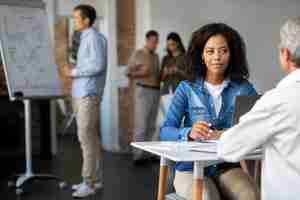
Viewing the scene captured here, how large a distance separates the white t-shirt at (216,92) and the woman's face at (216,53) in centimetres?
7

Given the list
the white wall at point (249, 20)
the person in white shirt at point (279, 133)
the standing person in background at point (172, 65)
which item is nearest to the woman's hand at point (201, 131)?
the person in white shirt at point (279, 133)

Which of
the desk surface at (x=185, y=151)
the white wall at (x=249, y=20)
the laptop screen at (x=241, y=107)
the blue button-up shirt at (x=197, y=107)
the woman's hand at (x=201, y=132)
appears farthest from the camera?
the white wall at (x=249, y=20)

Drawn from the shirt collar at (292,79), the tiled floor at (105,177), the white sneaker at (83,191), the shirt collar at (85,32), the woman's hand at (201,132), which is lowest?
the tiled floor at (105,177)

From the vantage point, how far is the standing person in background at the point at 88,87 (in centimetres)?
396

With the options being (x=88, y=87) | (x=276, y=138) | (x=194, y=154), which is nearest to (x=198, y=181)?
(x=194, y=154)

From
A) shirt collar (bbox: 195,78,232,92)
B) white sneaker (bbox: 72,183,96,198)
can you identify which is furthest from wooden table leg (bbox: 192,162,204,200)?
white sneaker (bbox: 72,183,96,198)

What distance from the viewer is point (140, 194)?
4.07 metres

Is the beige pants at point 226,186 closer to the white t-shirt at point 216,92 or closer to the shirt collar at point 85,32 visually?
the white t-shirt at point 216,92

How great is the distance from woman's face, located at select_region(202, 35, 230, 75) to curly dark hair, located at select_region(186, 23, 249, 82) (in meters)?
0.02

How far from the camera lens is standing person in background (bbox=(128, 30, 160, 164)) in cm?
532

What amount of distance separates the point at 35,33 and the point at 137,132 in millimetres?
1652

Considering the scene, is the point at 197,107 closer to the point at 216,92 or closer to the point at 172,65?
the point at 216,92

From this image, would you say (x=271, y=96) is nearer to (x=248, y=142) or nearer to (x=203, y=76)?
(x=248, y=142)

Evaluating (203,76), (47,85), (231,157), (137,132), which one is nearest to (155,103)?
(137,132)
